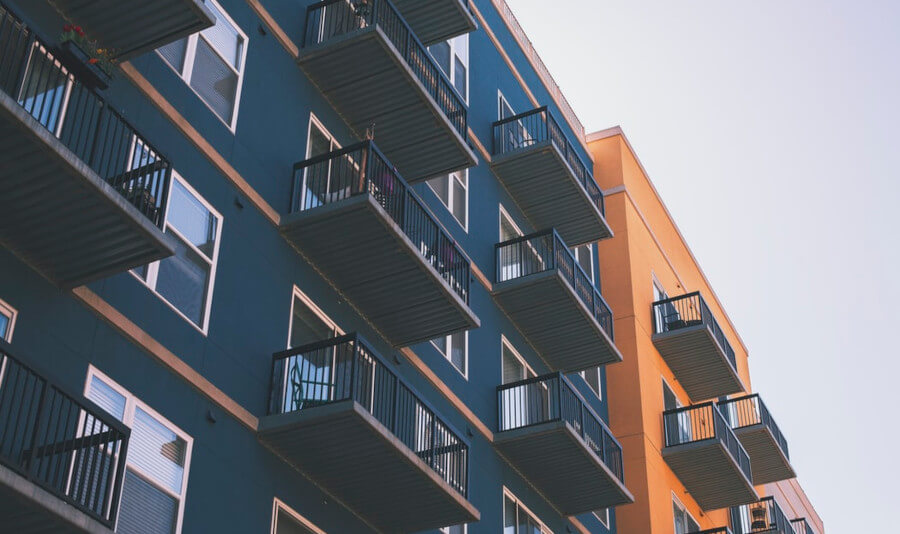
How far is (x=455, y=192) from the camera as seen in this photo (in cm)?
2612

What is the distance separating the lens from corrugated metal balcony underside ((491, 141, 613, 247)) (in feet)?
92.2

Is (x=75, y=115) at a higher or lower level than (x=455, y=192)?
lower

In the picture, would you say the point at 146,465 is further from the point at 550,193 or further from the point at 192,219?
the point at 550,193

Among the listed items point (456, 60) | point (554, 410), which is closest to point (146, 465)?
point (554, 410)

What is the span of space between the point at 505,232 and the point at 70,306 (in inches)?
598


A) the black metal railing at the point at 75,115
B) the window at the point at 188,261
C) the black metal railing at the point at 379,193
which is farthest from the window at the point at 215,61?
the black metal railing at the point at 75,115

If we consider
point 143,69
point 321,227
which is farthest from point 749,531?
point 143,69

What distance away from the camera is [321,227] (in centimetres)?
1914

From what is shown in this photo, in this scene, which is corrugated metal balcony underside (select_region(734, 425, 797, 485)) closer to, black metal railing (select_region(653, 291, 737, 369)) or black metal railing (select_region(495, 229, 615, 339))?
black metal railing (select_region(653, 291, 737, 369))

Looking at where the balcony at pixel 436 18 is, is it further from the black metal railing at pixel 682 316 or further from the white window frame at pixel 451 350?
the black metal railing at pixel 682 316

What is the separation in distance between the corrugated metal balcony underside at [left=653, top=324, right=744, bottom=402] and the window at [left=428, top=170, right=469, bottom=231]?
9.84 m

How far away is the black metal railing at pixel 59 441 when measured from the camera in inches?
471

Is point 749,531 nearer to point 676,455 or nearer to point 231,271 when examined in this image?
point 676,455

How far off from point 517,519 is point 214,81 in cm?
1089
